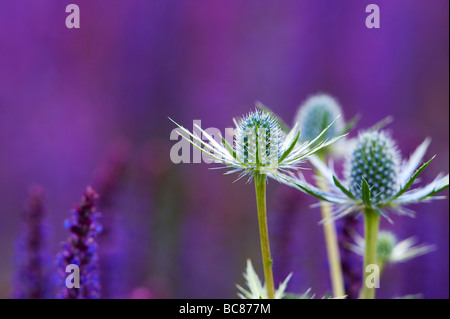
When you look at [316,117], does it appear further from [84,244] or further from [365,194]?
[84,244]

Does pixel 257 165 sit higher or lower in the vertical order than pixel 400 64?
lower

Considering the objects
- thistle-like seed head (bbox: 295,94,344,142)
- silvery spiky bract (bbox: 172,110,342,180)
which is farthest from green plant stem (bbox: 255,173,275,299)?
thistle-like seed head (bbox: 295,94,344,142)

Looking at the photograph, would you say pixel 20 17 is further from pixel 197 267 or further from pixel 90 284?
pixel 90 284

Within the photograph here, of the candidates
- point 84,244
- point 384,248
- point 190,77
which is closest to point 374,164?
point 384,248

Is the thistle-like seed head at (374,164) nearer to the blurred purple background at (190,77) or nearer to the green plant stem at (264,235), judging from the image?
the green plant stem at (264,235)

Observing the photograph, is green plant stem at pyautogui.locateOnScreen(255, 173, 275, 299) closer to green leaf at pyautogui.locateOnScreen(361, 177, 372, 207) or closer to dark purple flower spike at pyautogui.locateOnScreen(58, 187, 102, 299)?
green leaf at pyautogui.locateOnScreen(361, 177, 372, 207)

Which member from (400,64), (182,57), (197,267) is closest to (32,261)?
(197,267)
